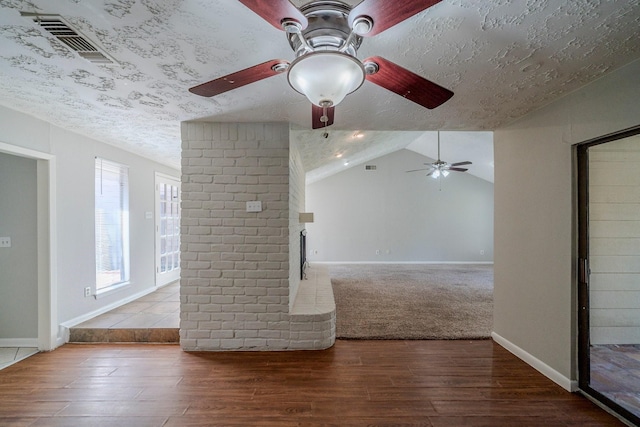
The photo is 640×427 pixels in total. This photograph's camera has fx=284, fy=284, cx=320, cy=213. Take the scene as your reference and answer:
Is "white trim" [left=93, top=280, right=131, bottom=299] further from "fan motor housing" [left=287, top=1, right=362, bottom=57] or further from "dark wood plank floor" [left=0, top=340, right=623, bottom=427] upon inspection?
"fan motor housing" [left=287, top=1, right=362, bottom=57]

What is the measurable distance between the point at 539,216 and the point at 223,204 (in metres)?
2.88

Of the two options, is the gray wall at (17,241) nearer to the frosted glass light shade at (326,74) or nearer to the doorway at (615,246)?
the frosted glass light shade at (326,74)

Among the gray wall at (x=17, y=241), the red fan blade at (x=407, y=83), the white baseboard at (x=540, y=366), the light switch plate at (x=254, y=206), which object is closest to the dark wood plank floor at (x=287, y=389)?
the white baseboard at (x=540, y=366)

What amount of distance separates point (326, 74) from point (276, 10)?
0.25m

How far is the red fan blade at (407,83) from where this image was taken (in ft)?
4.17

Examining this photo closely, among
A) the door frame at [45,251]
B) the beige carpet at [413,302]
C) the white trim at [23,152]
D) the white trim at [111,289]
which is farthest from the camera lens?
the white trim at [111,289]

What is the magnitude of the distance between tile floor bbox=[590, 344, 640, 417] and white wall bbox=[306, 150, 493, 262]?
5.34 meters

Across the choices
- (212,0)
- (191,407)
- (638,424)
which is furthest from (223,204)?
(638,424)

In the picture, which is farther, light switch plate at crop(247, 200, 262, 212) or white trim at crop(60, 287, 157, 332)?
white trim at crop(60, 287, 157, 332)

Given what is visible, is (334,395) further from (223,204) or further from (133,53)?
(133,53)

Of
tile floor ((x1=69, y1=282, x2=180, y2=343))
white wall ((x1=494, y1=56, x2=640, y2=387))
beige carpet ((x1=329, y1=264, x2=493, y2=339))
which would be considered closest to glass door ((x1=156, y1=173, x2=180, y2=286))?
tile floor ((x1=69, y1=282, x2=180, y2=343))

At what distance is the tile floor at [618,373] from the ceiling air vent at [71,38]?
13.1 ft

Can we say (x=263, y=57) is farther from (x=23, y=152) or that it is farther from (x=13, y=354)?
(x=13, y=354)

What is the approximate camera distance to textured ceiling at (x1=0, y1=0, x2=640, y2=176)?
51.0 inches
